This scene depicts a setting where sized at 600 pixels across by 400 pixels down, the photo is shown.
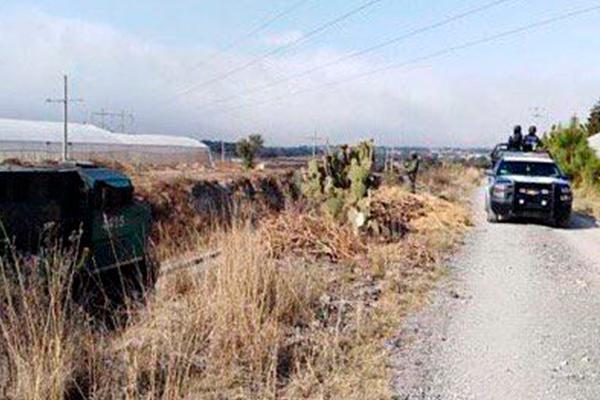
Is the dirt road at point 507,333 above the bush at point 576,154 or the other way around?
the other way around

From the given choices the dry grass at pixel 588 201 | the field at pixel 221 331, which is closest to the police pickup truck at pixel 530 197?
the dry grass at pixel 588 201

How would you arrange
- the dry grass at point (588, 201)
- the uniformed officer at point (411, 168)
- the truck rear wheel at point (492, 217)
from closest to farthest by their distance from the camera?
the truck rear wheel at point (492, 217) < the dry grass at point (588, 201) < the uniformed officer at point (411, 168)

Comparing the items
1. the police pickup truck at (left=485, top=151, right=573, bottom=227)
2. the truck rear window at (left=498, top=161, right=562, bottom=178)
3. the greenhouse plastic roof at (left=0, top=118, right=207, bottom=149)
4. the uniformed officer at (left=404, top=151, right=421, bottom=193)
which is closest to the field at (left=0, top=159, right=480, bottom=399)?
the police pickup truck at (left=485, top=151, right=573, bottom=227)

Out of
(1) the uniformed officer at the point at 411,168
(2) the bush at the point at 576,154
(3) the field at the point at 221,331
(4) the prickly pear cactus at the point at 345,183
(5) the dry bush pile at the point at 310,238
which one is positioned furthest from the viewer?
(2) the bush at the point at 576,154

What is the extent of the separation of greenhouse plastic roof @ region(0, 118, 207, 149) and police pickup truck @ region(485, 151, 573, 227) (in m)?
48.4

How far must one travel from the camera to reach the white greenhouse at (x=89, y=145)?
Result: 194ft

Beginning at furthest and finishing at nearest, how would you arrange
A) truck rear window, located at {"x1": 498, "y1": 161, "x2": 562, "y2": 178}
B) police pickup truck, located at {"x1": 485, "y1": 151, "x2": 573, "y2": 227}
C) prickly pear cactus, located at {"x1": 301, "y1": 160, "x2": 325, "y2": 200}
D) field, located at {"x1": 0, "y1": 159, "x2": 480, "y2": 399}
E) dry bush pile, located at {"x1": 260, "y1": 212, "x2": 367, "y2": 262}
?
1. truck rear window, located at {"x1": 498, "y1": 161, "x2": 562, "y2": 178}
2. police pickup truck, located at {"x1": 485, "y1": 151, "x2": 573, "y2": 227}
3. prickly pear cactus, located at {"x1": 301, "y1": 160, "x2": 325, "y2": 200}
4. dry bush pile, located at {"x1": 260, "y1": 212, "x2": 367, "y2": 262}
5. field, located at {"x1": 0, "y1": 159, "x2": 480, "y2": 399}

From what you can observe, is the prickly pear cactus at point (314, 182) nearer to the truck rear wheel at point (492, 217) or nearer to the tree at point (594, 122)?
the truck rear wheel at point (492, 217)

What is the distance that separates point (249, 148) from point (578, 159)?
→ 1332 inches

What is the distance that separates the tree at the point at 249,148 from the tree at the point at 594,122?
26373 millimetres

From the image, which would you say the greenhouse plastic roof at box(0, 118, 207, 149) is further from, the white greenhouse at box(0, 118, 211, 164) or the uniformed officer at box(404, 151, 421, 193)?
the uniformed officer at box(404, 151, 421, 193)

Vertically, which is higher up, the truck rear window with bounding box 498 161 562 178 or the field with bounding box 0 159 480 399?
the truck rear window with bounding box 498 161 562 178

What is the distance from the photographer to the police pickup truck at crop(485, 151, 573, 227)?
19078 mm

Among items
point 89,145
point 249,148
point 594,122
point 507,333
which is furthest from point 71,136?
point 507,333
